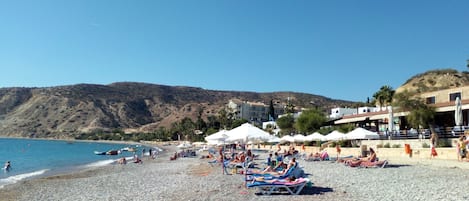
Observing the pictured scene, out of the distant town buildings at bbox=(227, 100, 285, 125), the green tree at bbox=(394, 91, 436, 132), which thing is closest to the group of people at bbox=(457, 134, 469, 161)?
the green tree at bbox=(394, 91, 436, 132)

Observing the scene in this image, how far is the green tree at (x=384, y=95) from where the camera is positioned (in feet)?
190

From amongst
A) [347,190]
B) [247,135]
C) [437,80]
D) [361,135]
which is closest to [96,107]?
[437,80]

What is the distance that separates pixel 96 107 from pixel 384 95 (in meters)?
132

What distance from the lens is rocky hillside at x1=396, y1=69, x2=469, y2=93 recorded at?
219ft

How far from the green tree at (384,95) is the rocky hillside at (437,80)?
702 centimetres

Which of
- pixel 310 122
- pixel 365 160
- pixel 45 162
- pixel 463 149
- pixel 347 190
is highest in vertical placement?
pixel 310 122

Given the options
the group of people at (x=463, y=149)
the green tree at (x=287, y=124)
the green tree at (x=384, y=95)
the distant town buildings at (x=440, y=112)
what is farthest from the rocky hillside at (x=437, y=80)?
the group of people at (x=463, y=149)

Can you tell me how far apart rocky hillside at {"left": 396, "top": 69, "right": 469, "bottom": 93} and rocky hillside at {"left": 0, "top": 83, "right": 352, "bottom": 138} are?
81464 mm

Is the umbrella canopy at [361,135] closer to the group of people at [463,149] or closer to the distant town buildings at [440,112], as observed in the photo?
the distant town buildings at [440,112]

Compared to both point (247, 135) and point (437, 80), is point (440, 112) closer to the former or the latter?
point (247, 135)

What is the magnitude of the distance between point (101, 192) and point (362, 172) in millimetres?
10051

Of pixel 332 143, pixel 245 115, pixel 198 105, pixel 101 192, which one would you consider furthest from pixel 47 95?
pixel 101 192

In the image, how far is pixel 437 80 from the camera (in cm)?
7100

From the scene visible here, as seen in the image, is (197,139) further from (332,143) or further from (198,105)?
(332,143)
